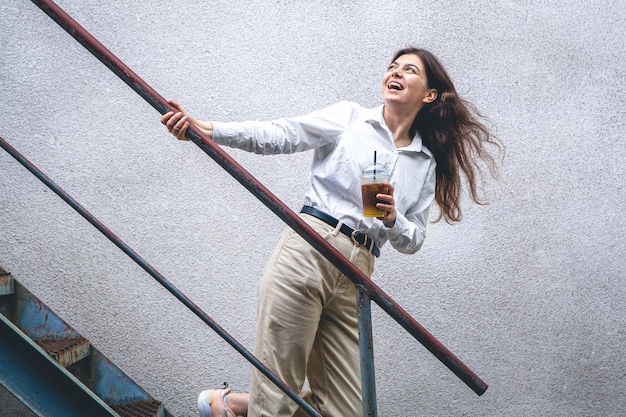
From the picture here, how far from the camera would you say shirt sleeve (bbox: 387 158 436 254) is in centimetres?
140

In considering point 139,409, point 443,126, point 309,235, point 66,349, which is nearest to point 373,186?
point 309,235

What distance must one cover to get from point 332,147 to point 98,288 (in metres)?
1.32

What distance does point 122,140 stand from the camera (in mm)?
2336

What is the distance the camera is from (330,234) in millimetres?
1333

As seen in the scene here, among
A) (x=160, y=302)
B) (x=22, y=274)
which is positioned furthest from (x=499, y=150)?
(x=22, y=274)

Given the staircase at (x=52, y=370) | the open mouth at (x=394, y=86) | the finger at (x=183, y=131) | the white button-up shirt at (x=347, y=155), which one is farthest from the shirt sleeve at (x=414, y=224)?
the staircase at (x=52, y=370)

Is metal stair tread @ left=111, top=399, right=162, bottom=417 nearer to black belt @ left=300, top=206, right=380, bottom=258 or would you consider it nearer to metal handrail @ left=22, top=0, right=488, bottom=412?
black belt @ left=300, top=206, right=380, bottom=258

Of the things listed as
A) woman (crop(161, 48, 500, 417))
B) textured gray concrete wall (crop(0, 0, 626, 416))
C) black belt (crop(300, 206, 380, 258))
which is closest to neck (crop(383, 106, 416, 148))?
woman (crop(161, 48, 500, 417))

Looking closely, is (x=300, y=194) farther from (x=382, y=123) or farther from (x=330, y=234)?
(x=330, y=234)

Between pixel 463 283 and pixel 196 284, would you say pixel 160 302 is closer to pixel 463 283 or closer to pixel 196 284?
pixel 196 284

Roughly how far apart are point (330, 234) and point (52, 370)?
0.69 meters

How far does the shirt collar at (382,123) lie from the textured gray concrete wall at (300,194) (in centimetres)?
88

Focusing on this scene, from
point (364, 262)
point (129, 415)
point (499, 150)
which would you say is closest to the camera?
point (364, 262)

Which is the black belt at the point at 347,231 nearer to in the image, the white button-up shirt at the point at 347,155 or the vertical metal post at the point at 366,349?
the white button-up shirt at the point at 347,155
